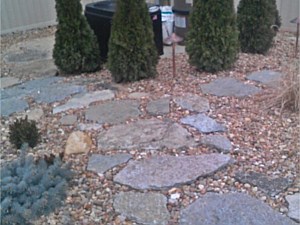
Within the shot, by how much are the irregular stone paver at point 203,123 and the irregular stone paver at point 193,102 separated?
0.10 metres

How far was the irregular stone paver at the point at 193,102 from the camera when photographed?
2838mm

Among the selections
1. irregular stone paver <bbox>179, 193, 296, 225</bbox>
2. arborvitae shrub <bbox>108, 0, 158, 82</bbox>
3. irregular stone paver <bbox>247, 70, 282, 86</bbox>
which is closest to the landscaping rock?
irregular stone paver <bbox>179, 193, 296, 225</bbox>

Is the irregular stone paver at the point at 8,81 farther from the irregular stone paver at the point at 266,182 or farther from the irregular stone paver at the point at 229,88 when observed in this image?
the irregular stone paver at the point at 266,182

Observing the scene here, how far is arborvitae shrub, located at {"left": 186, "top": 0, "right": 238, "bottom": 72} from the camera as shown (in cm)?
339

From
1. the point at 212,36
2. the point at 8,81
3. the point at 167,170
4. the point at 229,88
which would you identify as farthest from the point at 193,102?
the point at 8,81

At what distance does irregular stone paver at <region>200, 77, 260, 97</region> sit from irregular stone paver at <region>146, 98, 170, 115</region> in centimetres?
36

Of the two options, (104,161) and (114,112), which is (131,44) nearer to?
(114,112)

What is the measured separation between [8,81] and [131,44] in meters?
1.74

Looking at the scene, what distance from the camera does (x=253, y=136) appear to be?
247cm

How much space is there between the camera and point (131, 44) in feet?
11.0

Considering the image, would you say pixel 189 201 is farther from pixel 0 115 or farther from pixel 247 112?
pixel 0 115

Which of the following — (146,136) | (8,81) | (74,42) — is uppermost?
(74,42)

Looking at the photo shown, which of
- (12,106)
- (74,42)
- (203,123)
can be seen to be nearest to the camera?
(203,123)

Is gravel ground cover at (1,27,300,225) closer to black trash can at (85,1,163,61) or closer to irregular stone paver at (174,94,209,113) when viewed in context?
irregular stone paver at (174,94,209,113)
